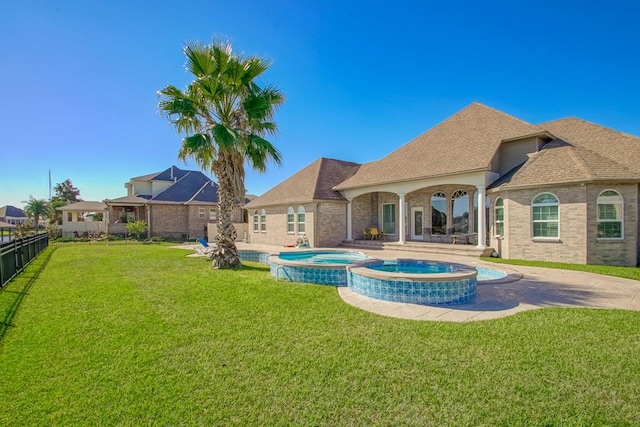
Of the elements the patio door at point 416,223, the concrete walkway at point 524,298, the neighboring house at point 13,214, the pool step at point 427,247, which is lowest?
the concrete walkway at point 524,298

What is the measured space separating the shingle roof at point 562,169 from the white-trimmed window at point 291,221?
43.8ft

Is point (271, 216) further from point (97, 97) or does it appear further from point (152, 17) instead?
point (152, 17)

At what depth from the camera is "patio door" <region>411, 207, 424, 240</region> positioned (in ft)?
69.3

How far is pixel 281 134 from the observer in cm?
1378

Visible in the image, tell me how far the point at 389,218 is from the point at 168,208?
24.0m

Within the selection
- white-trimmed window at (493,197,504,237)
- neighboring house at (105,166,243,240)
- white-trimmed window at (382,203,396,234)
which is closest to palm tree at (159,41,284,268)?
white-trimmed window at (493,197,504,237)

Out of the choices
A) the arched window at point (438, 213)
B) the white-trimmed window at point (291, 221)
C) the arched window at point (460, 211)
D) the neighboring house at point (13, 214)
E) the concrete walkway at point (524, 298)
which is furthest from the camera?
the neighboring house at point (13, 214)

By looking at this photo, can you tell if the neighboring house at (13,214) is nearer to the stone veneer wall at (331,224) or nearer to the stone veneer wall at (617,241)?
the stone veneer wall at (331,224)

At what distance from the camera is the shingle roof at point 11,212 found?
68912 mm

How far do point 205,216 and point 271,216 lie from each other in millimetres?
11694

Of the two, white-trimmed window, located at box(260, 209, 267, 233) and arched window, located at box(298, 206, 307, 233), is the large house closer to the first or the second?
arched window, located at box(298, 206, 307, 233)

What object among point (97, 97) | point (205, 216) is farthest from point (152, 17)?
point (205, 216)

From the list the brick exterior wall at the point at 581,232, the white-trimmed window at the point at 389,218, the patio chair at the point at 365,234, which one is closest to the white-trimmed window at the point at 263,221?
the patio chair at the point at 365,234

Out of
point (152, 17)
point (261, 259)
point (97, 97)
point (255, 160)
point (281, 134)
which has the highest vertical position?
point (152, 17)
